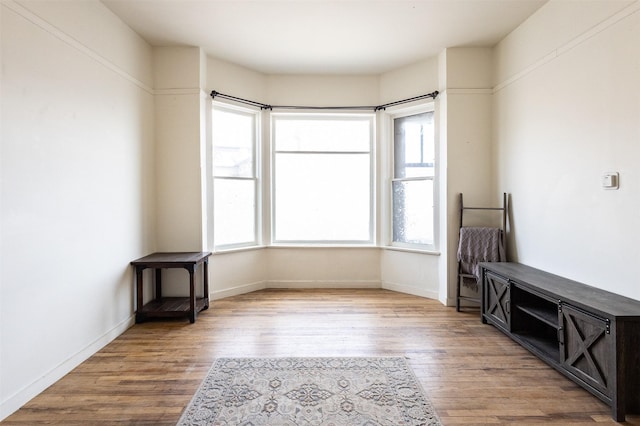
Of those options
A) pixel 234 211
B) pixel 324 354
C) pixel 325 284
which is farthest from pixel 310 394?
pixel 234 211

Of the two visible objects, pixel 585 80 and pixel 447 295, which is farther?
pixel 447 295

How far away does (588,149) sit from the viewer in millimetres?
2578

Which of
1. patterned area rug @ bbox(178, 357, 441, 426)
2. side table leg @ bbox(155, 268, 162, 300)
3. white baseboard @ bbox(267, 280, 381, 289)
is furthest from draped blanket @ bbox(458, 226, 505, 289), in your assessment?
side table leg @ bbox(155, 268, 162, 300)

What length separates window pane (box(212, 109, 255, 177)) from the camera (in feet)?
14.0

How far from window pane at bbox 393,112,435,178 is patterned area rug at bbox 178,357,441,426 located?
103 inches

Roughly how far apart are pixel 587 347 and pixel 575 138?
1649mm

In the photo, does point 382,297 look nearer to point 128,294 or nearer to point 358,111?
point 358,111

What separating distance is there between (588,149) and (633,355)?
4.98 feet

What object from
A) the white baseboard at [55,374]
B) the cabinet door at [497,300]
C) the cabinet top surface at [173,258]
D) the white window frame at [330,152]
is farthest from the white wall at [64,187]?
the cabinet door at [497,300]

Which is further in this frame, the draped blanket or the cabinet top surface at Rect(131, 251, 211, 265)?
the draped blanket

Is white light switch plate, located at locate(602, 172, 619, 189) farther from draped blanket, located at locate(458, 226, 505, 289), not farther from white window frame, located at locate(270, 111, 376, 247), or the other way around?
white window frame, located at locate(270, 111, 376, 247)

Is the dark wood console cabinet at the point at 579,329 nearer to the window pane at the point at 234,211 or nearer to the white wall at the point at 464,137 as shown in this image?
the white wall at the point at 464,137

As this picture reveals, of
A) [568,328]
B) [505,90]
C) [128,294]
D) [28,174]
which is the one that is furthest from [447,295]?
[28,174]

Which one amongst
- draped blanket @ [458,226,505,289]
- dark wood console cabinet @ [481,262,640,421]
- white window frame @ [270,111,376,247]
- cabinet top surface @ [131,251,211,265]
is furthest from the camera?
white window frame @ [270,111,376,247]
